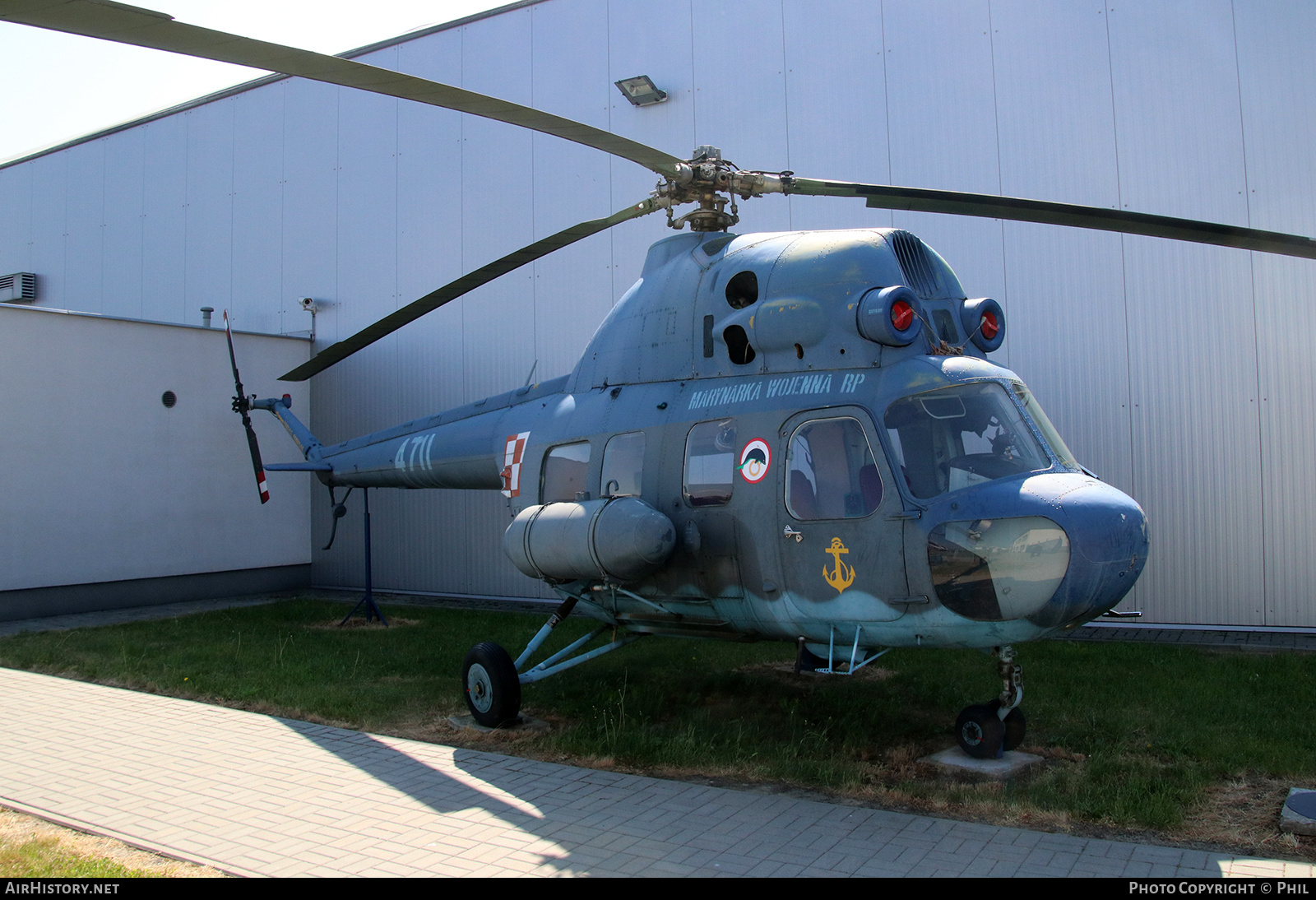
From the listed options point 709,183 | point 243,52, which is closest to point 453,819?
point 243,52

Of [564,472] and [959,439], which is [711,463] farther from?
[959,439]

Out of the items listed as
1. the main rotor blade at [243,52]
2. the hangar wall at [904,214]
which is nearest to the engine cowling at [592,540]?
the main rotor blade at [243,52]

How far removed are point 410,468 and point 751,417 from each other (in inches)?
178

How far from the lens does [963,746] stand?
615 cm

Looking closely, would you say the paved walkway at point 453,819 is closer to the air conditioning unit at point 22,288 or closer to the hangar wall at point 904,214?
the hangar wall at point 904,214

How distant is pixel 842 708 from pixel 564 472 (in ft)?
9.63

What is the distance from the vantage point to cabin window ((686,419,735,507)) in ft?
20.9

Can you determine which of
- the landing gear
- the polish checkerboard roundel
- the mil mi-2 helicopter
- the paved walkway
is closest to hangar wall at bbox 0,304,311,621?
the paved walkway

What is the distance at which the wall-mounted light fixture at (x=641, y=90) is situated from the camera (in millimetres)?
12391

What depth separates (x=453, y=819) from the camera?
5145 mm

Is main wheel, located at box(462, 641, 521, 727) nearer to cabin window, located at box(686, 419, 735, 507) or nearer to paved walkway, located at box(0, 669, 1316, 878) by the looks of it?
paved walkway, located at box(0, 669, 1316, 878)

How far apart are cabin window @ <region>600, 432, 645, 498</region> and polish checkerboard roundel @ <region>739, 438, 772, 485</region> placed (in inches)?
37.0

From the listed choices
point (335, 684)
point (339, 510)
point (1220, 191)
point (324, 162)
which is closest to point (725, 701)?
point (335, 684)
